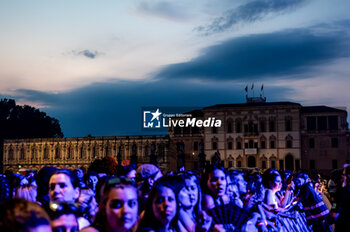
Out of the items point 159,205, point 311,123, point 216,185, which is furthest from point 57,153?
point 159,205

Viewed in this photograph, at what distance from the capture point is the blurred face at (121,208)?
324 cm

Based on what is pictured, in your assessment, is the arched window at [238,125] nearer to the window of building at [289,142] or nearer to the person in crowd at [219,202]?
the window of building at [289,142]

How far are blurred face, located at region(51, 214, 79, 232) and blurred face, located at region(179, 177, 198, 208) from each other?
174cm

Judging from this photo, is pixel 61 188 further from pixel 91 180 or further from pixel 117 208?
pixel 91 180

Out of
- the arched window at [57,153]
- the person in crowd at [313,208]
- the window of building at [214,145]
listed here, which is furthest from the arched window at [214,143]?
the person in crowd at [313,208]

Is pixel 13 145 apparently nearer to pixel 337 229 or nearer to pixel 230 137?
pixel 230 137

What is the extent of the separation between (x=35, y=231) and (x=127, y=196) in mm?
1108

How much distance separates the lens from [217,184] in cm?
523

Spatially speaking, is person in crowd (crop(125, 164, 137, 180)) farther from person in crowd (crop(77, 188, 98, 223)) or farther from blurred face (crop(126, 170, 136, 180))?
person in crowd (crop(77, 188, 98, 223))

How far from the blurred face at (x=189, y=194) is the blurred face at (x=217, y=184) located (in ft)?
1.91

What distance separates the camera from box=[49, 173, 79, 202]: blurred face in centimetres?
454

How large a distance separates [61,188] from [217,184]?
163 cm

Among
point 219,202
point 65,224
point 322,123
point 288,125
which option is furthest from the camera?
point 288,125

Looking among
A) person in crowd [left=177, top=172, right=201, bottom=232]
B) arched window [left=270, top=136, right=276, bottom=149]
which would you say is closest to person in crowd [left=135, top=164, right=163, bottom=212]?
person in crowd [left=177, top=172, right=201, bottom=232]
